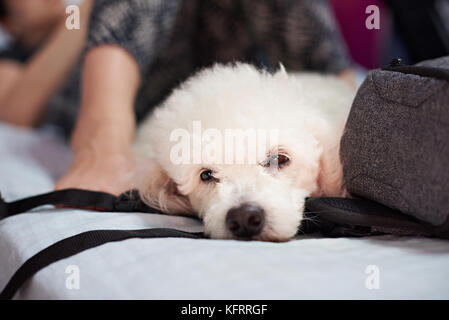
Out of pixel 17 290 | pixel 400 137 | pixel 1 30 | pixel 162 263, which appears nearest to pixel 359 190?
pixel 400 137

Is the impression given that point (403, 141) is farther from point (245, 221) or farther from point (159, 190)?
point (159, 190)

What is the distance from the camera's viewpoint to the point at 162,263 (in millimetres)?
585

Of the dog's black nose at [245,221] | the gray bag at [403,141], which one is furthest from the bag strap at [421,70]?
the dog's black nose at [245,221]

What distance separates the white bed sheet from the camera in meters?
0.53

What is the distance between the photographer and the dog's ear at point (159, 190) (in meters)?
0.96

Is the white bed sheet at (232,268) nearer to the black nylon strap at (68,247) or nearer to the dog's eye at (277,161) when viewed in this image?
the black nylon strap at (68,247)

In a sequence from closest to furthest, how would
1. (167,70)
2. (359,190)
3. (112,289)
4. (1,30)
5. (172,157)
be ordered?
(112,289)
(359,190)
(172,157)
(167,70)
(1,30)

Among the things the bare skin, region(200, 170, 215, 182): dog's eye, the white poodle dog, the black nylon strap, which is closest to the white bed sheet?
the black nylon strap

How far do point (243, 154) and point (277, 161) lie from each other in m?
Result: 0.09

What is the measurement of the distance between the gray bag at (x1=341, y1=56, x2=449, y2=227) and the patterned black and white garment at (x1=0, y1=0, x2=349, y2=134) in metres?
0.67

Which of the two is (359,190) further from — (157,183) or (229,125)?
(157,183)

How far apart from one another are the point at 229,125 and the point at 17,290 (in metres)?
0.50

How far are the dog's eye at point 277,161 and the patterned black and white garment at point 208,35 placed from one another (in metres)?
0.57

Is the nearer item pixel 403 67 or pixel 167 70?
pixel 403 67
